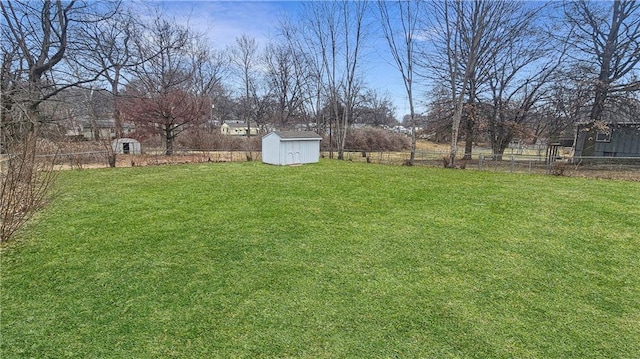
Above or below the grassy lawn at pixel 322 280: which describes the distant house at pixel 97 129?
above

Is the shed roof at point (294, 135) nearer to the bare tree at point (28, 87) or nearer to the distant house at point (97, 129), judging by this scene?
the bare tree at point (28, 87)

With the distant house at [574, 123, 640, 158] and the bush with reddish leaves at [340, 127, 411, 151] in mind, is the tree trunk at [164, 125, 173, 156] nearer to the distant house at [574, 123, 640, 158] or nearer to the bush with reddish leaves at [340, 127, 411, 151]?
the bush with reddish leaves at [340, 127, 411, 151]

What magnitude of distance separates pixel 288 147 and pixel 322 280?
9434mm

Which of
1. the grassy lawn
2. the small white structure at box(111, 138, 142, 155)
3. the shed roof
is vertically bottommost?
the grassy lawn

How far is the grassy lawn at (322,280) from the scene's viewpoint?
2.07 meters

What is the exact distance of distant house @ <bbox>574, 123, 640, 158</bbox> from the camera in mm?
13930

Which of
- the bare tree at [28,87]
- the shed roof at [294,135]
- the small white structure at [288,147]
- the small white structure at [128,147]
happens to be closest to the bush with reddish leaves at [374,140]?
the shed roof at [294,135]

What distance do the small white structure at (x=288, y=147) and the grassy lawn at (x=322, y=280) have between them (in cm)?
623

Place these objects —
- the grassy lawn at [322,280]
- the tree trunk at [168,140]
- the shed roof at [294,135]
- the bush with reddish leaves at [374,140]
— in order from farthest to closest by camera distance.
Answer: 1. the bush with reddish leaves at [374,140]
2. the tree trunk at [168,140]
3. the shed roof at [294,135]
4. the grassy lawn at [322,280]

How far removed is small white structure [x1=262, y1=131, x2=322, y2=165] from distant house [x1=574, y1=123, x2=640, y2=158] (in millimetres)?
12464

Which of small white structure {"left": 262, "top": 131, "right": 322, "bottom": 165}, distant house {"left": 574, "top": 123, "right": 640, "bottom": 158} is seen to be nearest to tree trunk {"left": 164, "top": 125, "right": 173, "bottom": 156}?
small white structure {"left": 262, "top": 131, "right": 322, "bottom": 165}

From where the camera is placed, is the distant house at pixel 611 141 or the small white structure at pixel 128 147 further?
the small white structure at pixel 128 147

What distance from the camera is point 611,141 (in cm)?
1466

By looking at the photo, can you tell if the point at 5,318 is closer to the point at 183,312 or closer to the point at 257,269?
the point at 183,312
